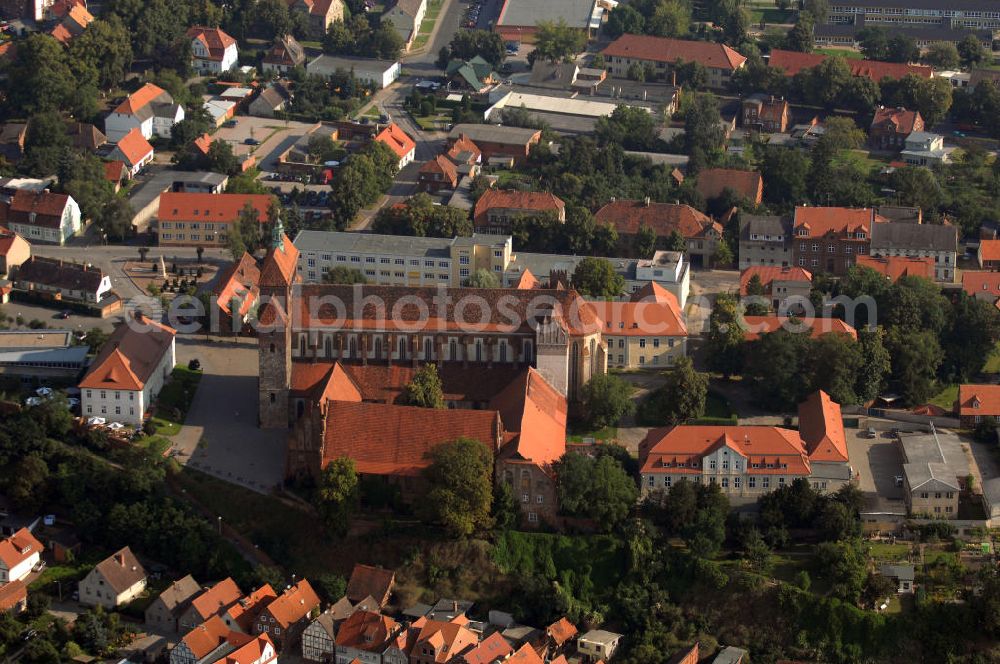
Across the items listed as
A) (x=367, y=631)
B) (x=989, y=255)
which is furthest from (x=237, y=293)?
(x=989, y=255)

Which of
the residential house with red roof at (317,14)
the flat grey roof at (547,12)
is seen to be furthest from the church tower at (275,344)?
the flat grey roof at (547,12)

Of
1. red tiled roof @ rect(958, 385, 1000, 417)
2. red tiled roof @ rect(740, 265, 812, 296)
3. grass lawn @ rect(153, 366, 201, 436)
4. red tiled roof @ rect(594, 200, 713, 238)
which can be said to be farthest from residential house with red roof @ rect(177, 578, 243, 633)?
red tiled roof @ rect(594, 200, 713, 238)

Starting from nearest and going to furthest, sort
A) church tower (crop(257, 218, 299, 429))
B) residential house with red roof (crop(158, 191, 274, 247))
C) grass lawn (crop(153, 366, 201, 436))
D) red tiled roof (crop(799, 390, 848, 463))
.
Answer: red tiled roof (crop(799, 390, 848, 463))
church tower (crop(257, 218, 299, 429))
grass lawn (crop(153, 366, 201, 436))
residential house with red roof (crop(158, 191, 274, 247))

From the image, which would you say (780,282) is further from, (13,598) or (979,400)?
(13,598)

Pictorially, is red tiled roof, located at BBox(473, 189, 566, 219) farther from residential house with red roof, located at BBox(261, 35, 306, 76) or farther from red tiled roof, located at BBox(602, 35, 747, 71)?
residential house with red roof, located at BBox(261, 35, 306, 76)

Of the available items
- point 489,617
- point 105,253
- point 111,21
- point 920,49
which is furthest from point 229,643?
point 920,49

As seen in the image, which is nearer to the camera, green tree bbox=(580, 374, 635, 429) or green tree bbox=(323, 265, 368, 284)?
green tree bbox=(580, 374, 635, 429)
